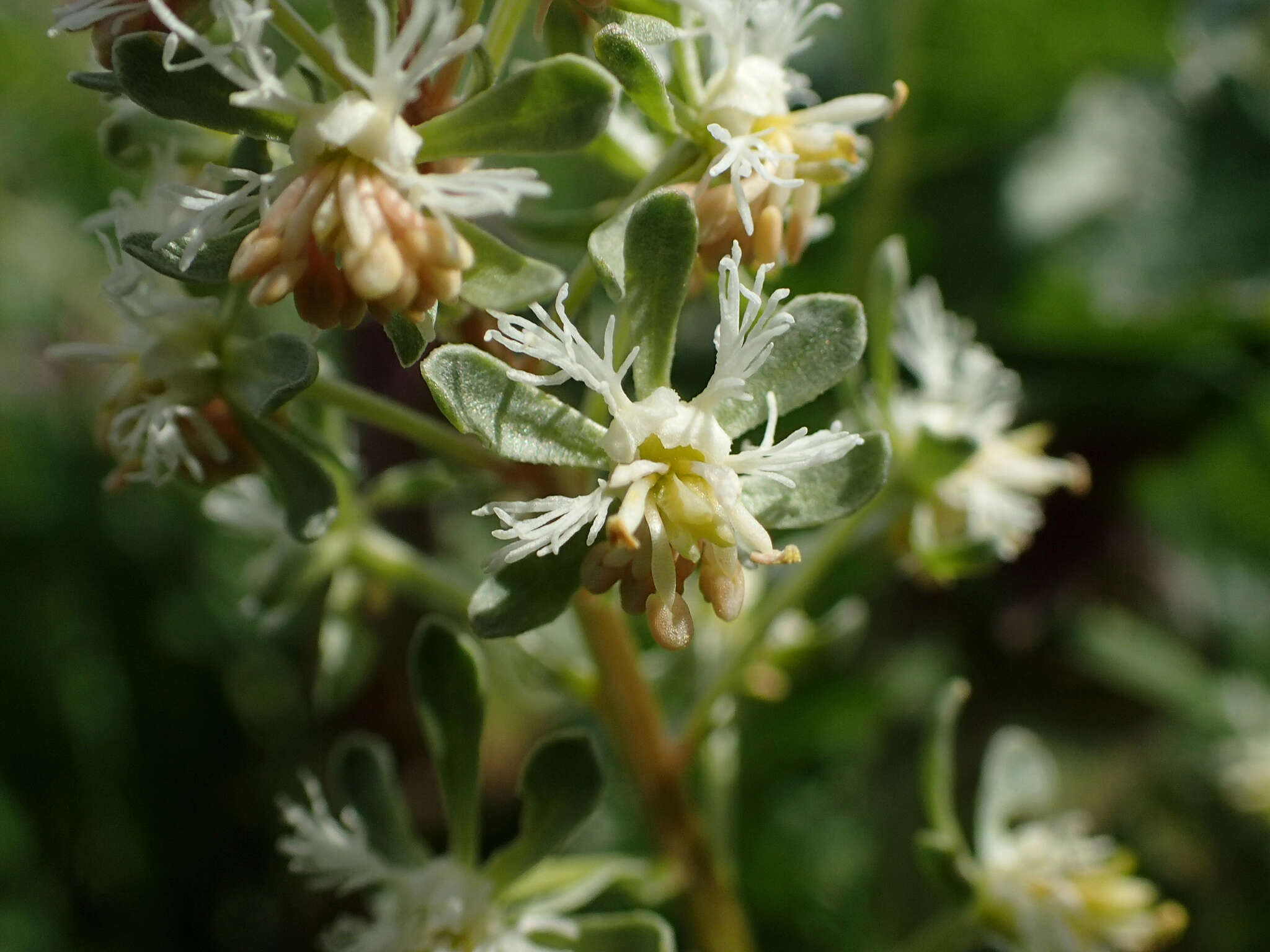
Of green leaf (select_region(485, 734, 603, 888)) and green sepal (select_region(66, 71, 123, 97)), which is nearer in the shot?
green sepal (select_region(66, 71, 123, 97))

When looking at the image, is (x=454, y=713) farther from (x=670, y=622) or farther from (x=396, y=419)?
(x=670, y=622)

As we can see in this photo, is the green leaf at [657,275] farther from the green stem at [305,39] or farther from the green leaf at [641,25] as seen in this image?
the green stem at [305,39]

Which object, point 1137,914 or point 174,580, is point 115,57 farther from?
point 174,580

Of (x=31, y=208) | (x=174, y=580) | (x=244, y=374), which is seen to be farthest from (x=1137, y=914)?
(x=31, y=208)

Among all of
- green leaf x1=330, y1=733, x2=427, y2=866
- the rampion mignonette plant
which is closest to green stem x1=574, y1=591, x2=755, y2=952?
the rampion mignonette plant

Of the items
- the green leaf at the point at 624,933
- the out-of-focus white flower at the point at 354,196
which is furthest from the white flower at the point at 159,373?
the green leaf at the point at 624,933

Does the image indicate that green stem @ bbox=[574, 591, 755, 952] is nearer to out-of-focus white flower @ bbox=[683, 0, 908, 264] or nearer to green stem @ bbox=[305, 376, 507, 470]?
Result: green stem @ bbox=[305, 376, 507, 470]

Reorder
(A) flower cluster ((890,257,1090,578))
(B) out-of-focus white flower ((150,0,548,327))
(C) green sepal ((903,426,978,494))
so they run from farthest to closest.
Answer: (A) flower cluster ((890,257,1090,578)) → (C) green sepal ((903,426,978,494)) → (B) out-of-focus white flower ((150,0,548,327))

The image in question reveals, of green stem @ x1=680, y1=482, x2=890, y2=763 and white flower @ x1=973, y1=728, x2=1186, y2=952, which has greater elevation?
green stem @ x1=680, y1=482, x2=890, y2=763
